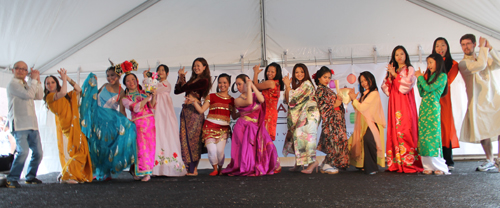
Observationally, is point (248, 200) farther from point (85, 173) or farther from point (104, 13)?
point (104, 13)

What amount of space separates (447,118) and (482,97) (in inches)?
17.7

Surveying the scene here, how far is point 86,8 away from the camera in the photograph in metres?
4.26

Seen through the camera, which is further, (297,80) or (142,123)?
(297,80)

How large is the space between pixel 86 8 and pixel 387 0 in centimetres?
400

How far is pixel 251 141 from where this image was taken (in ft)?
13.0

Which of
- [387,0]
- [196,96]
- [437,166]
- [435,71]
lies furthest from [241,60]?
[437,166]

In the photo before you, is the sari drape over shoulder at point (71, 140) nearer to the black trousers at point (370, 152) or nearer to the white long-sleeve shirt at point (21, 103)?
the white long-sleeve shirt at point (21, 103)

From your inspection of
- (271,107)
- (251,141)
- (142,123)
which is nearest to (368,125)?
(271,107)

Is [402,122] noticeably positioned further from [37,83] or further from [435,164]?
[37,83]

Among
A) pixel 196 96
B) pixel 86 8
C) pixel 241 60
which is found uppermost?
pixel 86 8

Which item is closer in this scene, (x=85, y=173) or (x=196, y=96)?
(x=85, y=173)

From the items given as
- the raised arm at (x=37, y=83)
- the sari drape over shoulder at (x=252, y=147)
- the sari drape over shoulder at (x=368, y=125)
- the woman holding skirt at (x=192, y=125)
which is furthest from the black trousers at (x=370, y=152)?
the raised arm at (x=37, y=83)

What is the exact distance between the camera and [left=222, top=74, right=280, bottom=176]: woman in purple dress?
3891 mm

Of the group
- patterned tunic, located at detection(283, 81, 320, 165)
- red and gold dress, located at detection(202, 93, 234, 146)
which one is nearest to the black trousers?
patterned tunic, located at detection(283, 81, 320, 165)
